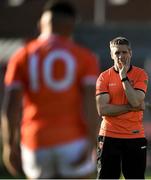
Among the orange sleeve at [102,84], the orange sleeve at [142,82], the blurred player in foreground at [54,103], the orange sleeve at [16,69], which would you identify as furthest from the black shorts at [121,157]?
the orange sleeve at [16,69]

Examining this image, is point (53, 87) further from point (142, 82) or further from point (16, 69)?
point (142, 82)

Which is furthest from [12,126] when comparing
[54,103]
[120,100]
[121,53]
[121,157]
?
[121,157]

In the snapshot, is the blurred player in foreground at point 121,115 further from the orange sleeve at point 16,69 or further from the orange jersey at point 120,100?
the orange sleeve at point 16,69

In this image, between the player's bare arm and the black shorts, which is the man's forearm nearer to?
the black shorts

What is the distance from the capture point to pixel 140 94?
7500 millimetres

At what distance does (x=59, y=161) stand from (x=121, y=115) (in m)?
1.67

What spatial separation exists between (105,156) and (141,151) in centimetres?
32

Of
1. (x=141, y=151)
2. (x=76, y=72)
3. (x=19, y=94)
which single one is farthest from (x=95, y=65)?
(x=141, y=151)

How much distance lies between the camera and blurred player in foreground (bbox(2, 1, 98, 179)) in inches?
238

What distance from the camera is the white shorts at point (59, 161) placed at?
608 centimetres

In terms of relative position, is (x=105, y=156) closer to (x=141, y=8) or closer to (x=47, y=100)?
(x=47, y=100)

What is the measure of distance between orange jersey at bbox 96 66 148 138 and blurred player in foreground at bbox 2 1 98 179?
1263 mm

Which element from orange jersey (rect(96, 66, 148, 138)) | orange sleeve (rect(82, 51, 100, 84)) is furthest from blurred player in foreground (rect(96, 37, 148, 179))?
orange sleeve (rect(82, 51, 100, 84))

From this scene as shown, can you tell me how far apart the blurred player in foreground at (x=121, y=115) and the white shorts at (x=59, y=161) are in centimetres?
115
